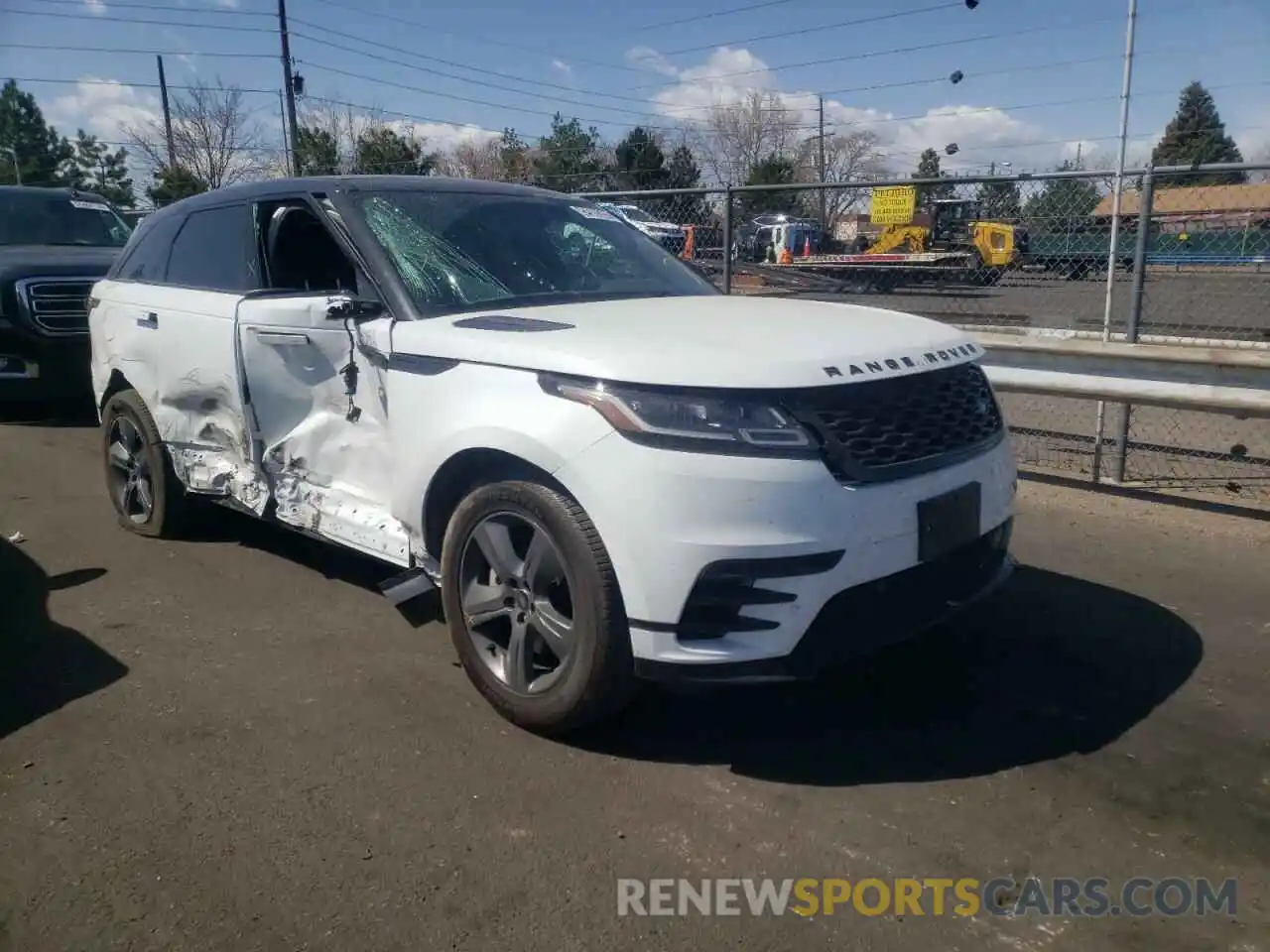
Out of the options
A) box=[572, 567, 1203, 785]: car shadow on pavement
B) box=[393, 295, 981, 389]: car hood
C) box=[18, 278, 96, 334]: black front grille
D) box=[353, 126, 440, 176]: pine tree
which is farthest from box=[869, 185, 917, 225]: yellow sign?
box=[353, 126, 440, 176]: pine tree

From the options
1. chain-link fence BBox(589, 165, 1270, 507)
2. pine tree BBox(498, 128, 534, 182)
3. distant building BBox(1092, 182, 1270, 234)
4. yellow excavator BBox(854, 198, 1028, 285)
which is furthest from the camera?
pine tree BBox(498, 128, 534, 182)

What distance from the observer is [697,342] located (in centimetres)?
317

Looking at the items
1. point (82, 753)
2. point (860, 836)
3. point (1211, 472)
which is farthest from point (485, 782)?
point (1211, 472)

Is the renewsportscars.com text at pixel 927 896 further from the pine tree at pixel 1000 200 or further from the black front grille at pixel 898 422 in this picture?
the pine tree at pixel 1000 200

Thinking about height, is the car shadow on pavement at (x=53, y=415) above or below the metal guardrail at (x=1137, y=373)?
below

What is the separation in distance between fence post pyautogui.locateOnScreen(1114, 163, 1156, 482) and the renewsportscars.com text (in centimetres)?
415

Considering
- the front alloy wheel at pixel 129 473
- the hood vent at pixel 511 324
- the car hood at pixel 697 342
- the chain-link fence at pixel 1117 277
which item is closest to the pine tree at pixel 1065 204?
the chain-link fence at pixel 1117 277

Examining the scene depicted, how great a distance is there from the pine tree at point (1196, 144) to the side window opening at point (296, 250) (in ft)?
16.5

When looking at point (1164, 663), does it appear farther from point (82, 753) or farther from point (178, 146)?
point (178, 146)

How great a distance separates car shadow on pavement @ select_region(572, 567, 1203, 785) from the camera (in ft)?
10.6

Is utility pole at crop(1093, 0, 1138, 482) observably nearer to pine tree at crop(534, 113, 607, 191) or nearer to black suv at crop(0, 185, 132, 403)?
black suv at crop(0, 185, 132, 403)

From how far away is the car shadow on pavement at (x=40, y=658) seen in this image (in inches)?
145

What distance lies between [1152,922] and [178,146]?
39787 millimetres

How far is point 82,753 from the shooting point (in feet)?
10.9
